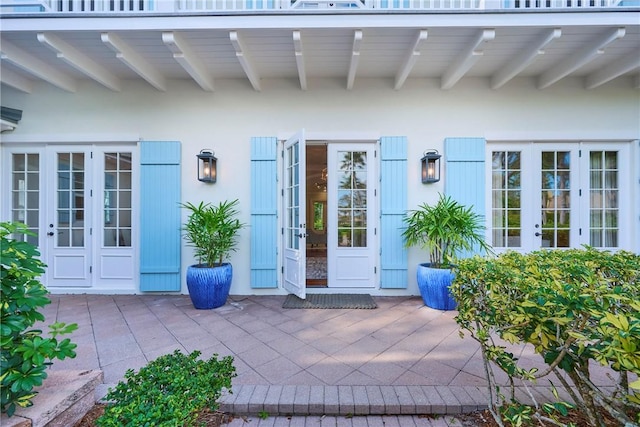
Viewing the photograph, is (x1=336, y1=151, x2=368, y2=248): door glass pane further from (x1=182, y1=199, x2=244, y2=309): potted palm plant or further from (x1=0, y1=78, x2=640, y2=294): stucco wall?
(x1=182, y1=199, x2=244, y2=309): potted palm plant

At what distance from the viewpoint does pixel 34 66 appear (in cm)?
323

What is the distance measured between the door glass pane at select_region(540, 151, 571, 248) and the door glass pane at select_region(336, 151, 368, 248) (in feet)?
8.13

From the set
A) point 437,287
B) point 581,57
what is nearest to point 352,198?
point 437,287

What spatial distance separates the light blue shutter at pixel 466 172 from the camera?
145 inches

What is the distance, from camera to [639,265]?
1.54 m

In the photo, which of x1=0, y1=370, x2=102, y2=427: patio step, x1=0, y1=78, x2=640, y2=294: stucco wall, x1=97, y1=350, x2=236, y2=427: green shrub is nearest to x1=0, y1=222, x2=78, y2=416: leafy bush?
x1=0, y1=370, x2=102, y2=427: patio step

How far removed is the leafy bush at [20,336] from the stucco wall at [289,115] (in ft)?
8.16

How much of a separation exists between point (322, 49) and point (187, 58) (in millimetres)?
1538

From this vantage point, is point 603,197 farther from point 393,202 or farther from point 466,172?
point 393,202

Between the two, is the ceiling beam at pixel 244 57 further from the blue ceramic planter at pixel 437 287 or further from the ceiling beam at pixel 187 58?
the blue ceramic planter at pixel 437 287

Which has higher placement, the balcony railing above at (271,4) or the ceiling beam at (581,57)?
the balcony railing above at (271,4)

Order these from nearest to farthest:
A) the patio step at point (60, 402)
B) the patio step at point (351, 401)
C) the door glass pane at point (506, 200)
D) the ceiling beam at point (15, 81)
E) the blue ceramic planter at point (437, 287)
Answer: the patio step at point (60, 402), the patio step at point (351, 401), the blue ceramic planter at point (437, 287), the ceiling beam at point (15, 81), the door glass pane at point (506, 200)

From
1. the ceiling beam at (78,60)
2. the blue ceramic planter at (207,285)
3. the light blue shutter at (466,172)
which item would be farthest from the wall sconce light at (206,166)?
the light blue shutter at (466,172)

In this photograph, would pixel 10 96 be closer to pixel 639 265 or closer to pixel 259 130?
pixel 259 130
